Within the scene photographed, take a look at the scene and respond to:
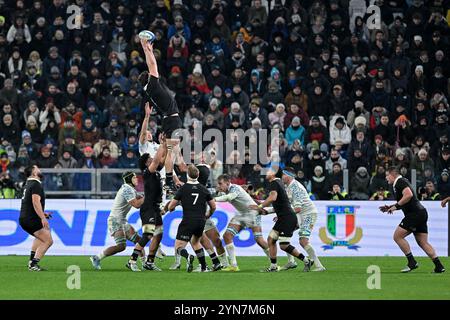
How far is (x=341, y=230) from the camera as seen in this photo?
28.6 meters

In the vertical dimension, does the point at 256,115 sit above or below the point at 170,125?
above

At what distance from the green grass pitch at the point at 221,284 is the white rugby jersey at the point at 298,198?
4.39 ft

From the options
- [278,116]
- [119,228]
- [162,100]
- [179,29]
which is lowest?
[119,228]

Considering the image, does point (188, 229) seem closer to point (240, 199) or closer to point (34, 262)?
point (240, 199)

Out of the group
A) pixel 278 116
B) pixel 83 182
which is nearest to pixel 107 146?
pixel 83 182

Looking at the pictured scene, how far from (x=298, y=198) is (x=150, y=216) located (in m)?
3.29

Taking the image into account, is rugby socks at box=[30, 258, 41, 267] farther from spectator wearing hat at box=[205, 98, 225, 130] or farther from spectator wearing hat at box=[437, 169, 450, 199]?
spectator wearing hat at box=[437, 169, 450, 199]

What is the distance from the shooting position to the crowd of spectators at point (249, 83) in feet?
97.4

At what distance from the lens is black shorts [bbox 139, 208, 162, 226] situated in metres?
22.8

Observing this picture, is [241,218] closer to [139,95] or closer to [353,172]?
[353,172]

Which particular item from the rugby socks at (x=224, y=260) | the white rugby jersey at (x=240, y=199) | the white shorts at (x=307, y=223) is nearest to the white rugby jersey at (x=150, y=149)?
the white rugby jersey at (x=240, y=199)

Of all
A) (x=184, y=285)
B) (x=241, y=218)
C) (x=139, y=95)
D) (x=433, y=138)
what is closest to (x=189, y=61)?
(x=139, y=95)

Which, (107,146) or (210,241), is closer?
(210,241)
